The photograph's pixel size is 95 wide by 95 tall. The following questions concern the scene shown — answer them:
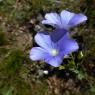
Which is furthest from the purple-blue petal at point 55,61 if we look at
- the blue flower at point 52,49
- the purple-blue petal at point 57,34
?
the purple-blue petal at point 57,34

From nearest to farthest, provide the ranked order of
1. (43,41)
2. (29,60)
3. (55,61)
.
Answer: (55,61) → (43,41) → (29,60)

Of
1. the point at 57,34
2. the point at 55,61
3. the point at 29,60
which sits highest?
the point at 57,34

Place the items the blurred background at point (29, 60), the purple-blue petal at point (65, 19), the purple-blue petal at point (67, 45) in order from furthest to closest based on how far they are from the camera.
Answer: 1. the blurred background at point (29, 60)
2. the purple-blue petal at point (65, 19)
3. the purple-blue petal at point (67, 45)

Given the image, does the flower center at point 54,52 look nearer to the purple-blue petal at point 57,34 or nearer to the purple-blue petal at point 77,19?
the purple-blue petal at point 57,34

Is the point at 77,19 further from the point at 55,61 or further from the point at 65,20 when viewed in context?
the point at 55,61

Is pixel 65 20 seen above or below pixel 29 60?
above

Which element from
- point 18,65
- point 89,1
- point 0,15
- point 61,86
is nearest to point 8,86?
point 18,65

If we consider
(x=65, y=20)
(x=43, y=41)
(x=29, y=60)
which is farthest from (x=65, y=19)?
(x=29, y=60)

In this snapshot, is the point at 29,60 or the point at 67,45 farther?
the point at 29,60
